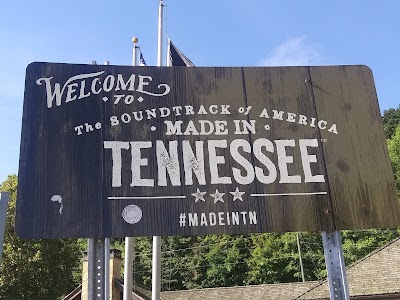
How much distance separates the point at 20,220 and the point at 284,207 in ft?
7.76

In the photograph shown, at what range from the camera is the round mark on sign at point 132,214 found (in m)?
4.45

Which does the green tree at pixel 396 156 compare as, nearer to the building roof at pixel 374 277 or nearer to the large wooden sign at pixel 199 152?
the building roof at pixel 374 277

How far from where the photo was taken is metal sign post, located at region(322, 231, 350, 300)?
4306mm

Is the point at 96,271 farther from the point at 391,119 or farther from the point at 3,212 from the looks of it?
the point at 391,119

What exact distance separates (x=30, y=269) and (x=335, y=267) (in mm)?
21712

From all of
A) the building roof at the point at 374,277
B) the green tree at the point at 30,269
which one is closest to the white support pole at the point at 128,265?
the building roof at the point at 374,277

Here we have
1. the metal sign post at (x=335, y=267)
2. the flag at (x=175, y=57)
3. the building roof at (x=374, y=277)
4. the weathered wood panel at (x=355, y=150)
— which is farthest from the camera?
the building roof at (x=374, y=277)

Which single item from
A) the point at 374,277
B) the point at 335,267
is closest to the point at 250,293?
the point at 374,277

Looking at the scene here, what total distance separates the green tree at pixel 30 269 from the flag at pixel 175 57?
1632cm

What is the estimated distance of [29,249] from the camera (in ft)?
78.6

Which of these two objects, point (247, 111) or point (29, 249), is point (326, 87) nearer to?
point (247, 111)

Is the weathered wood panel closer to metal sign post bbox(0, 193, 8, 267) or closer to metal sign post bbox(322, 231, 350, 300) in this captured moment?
metal sign post bbox(322, 231, 350, 300)

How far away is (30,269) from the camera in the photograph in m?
23.5

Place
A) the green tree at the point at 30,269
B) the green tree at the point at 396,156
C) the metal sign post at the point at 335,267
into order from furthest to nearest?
the green tree at the point at 396,156, the green tree at the point at 30,269, the metal sign post at the point at 335,267
